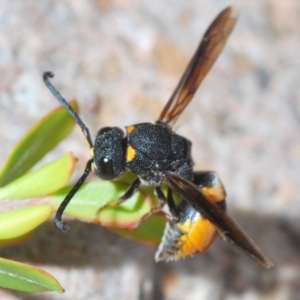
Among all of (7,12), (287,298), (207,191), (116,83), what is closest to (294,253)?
(287,298)

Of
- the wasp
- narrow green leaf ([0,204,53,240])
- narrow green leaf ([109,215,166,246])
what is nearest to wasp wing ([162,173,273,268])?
the wasp

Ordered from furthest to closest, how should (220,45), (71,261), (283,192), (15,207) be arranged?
(283,192) → (220,45) → (71,261) → (15,207)

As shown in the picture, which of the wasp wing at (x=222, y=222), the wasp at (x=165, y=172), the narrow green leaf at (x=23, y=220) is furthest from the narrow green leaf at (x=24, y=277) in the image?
the wasp wing at (x=222, y=222)

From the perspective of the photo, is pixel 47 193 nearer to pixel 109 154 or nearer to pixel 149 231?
pixel 109 154

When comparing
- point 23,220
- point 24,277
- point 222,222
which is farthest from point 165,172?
point 24,277

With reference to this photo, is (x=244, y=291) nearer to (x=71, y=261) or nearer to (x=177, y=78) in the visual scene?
(x=71, y=261)

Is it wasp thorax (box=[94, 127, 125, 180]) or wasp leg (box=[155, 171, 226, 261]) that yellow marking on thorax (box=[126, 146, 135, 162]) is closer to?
wasp thorax (box=[94, 127, 125, 180])
